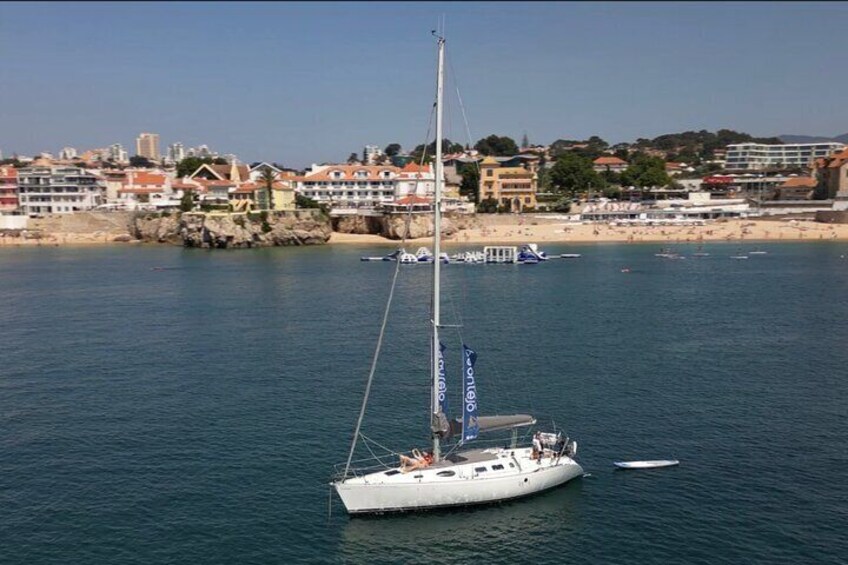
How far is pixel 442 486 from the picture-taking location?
32094 millimetres

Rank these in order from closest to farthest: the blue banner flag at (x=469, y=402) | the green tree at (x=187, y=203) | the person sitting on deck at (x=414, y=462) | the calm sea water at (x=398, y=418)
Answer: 1. the calm sea water at (x=398, y=418)
2. the person sitting on deck at (x=414, y=462)
3. the blue banner flag at (x=469, y=402)
4. the green tree at (x=187, y=203)

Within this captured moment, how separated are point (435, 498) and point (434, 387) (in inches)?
198

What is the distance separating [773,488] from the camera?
3431 centimetres

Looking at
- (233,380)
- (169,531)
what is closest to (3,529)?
(169,531)

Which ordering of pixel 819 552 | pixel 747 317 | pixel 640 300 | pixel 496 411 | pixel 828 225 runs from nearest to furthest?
pixel 819 552 → pixel 496 411 → pixel 747 317 → pixel 640 300 → pixel 828 225

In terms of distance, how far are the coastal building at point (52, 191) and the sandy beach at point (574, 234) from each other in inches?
504

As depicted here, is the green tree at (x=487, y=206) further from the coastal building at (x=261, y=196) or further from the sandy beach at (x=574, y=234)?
the coastal building at (x=261, y=196)

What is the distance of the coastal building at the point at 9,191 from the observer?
643 feet

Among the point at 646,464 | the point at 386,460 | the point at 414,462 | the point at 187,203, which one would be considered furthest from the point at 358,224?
the point at 414,462

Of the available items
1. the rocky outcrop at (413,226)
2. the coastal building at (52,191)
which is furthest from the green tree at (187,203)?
the rocky outcrop at (413,226)

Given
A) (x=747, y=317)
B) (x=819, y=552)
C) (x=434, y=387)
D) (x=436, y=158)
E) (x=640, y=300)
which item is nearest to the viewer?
(x=819, y=552)

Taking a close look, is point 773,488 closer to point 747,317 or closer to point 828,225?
point 747,317

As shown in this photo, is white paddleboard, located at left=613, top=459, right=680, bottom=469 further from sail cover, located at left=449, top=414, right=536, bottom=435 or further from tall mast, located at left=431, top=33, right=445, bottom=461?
tall mast, located at left=431, top=33, right=445, bottom=461

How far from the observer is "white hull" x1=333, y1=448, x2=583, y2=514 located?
105 feet
